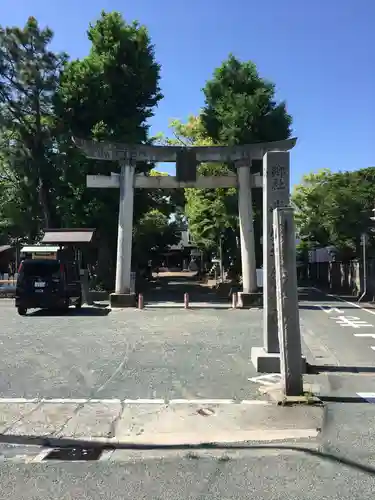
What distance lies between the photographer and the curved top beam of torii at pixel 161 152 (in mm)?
22828

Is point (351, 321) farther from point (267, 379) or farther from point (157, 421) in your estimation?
point (157, 421)

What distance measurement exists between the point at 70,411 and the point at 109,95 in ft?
85.6

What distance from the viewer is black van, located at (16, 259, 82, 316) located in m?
19.1

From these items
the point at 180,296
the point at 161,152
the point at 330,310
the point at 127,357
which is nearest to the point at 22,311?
the point at 161,152

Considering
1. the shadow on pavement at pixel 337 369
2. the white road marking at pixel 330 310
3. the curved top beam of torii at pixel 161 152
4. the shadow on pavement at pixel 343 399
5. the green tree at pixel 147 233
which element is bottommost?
the shadow on pavement at pixel 343 399

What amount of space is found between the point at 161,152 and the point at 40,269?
7250mm

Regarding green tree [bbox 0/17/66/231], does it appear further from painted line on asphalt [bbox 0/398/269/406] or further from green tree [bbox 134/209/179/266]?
painted line on asphalt [bbox 0/398/269/406]

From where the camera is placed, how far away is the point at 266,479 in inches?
187

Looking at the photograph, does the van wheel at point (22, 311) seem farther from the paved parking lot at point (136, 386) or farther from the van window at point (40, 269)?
the paved parking lot at point (136, 386)

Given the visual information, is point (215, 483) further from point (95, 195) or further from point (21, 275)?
point (95, 195)

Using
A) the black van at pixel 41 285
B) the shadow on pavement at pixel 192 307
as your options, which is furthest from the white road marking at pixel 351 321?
the black van at pixel 41 285

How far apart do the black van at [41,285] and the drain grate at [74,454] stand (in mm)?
13866

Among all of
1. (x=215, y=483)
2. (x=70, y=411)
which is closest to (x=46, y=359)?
(x=70, y=411)

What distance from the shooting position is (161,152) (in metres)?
23.0
